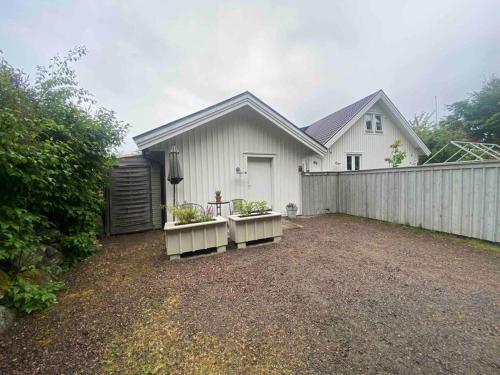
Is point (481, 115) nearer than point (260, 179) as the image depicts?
No

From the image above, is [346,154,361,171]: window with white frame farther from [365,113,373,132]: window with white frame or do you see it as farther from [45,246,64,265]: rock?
[45,246,64,265]: rock

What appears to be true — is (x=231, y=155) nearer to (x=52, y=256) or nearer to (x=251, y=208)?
(x=251, y=208)

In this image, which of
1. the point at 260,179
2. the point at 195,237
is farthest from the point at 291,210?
the point at 195,237

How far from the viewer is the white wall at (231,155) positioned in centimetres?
609

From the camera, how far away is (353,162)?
11.0 m

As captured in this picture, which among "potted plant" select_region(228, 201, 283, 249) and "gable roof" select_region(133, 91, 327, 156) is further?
"gable roof" select_region(133, 91, 327, 156)

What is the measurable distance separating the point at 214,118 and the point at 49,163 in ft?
12.9

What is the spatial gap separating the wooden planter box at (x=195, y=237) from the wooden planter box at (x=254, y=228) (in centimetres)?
34

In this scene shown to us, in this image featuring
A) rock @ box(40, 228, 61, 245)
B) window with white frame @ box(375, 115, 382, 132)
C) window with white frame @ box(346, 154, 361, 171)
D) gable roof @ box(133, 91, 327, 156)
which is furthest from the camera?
window with white frame @ box(375, 115, 382, 132)

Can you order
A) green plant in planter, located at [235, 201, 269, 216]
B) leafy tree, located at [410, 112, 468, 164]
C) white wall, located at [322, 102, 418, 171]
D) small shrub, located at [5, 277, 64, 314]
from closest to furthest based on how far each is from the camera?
1. small shrub, located at [5, 277, 64, 314]
2. green plant in planter, located at [235, 201, 269, 216]
3. white wall, located at [322, 102, 418, 171]
4. leafy tree, located at [410, 112, 468, 164]

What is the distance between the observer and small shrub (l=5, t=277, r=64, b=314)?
2.11m

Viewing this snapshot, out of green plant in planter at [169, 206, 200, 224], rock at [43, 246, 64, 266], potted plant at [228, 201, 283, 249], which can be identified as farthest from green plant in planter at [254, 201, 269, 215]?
rock at [43, 246, 64, 266]

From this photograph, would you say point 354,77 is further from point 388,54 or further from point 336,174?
point 336,174

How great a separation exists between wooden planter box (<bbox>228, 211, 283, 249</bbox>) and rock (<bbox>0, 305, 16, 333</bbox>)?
303 centimetres
